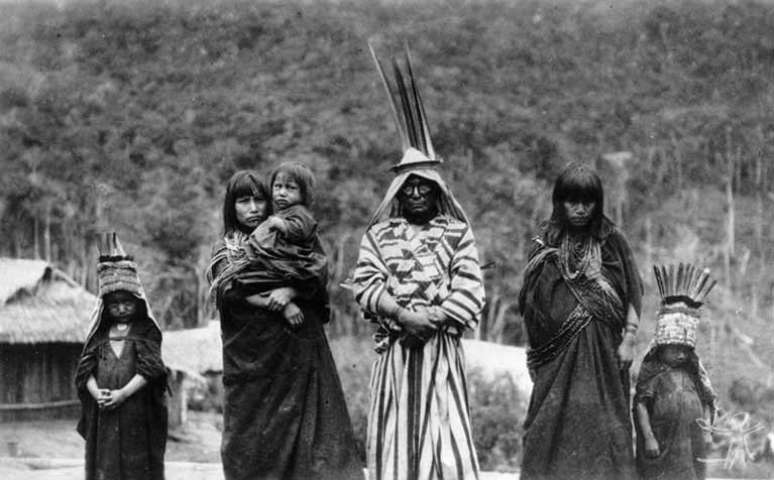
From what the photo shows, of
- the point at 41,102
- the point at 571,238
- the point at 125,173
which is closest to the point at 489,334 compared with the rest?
the point at 125,173

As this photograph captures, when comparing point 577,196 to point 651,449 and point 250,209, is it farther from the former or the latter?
point 250,209

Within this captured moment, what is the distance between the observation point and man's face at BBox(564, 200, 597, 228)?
605 cm

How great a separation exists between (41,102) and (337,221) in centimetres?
479

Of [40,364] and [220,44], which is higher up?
[220,44]

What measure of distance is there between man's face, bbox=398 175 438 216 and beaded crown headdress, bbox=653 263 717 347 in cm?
146

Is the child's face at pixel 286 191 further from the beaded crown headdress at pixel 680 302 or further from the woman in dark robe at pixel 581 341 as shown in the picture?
the beaded crown headdress at pixel 680 302

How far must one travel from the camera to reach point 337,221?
16.9 meters

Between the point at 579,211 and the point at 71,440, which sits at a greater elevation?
the point at 579,211

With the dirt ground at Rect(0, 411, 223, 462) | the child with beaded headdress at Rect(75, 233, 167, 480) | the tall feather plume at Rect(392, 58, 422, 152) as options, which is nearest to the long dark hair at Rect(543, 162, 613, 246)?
the tall feather plume at Rect(392, 58, 422, 152)

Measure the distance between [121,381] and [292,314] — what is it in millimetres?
1249

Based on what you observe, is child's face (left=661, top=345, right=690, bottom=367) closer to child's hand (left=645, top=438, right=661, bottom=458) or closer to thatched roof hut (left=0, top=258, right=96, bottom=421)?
child's hand (left=645, top=438, right=661, bottom=458)

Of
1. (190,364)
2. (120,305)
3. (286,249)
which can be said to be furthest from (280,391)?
(190,364)

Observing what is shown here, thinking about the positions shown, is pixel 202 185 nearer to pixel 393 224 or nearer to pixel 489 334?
pixel 489 334

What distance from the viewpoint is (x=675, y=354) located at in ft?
20.8
